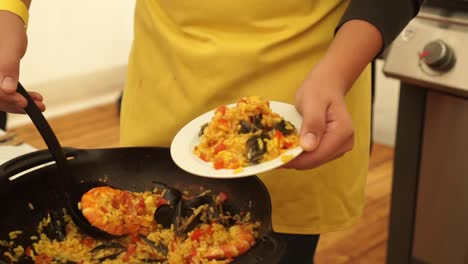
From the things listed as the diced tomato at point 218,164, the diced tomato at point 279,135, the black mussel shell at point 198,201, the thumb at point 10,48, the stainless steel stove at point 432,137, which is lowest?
the stainless steel stove at point 432,137

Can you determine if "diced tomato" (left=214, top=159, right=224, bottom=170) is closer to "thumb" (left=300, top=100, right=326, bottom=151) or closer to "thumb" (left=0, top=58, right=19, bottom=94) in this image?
"thumb" (left=300, top=100, right=326, bottom=151)

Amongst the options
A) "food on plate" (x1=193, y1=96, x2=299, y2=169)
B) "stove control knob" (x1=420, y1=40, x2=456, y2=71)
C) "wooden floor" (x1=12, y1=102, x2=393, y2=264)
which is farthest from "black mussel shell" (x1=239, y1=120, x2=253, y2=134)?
"wooden floor" (x1=12, y1=102, x2=393, y2=264)

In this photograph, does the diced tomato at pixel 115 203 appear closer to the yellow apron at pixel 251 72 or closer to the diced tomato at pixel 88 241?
the diced tomato at pixel 88 241

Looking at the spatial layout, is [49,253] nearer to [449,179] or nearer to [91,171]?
[91,171]

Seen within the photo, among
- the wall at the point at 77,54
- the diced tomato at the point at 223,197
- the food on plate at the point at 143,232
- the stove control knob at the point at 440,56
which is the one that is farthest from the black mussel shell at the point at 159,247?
the wall at the point at 77,54

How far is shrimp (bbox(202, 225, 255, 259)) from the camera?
665 mm

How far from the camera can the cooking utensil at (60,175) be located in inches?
30.3

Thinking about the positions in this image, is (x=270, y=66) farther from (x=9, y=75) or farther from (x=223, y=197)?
(x=9, y=75)

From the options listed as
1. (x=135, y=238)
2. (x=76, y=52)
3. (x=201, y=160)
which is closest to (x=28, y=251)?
(x=135, y=238)

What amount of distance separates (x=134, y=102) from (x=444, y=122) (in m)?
0.72

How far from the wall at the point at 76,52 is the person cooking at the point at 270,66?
2.32 meters

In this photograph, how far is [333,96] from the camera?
0.70m

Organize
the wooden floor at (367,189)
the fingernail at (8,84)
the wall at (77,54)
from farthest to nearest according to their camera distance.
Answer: the wall at (77,54)
the wooden floor at (367,189)
the fingernail at (8,84)

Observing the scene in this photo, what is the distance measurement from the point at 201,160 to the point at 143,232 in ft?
0.47
